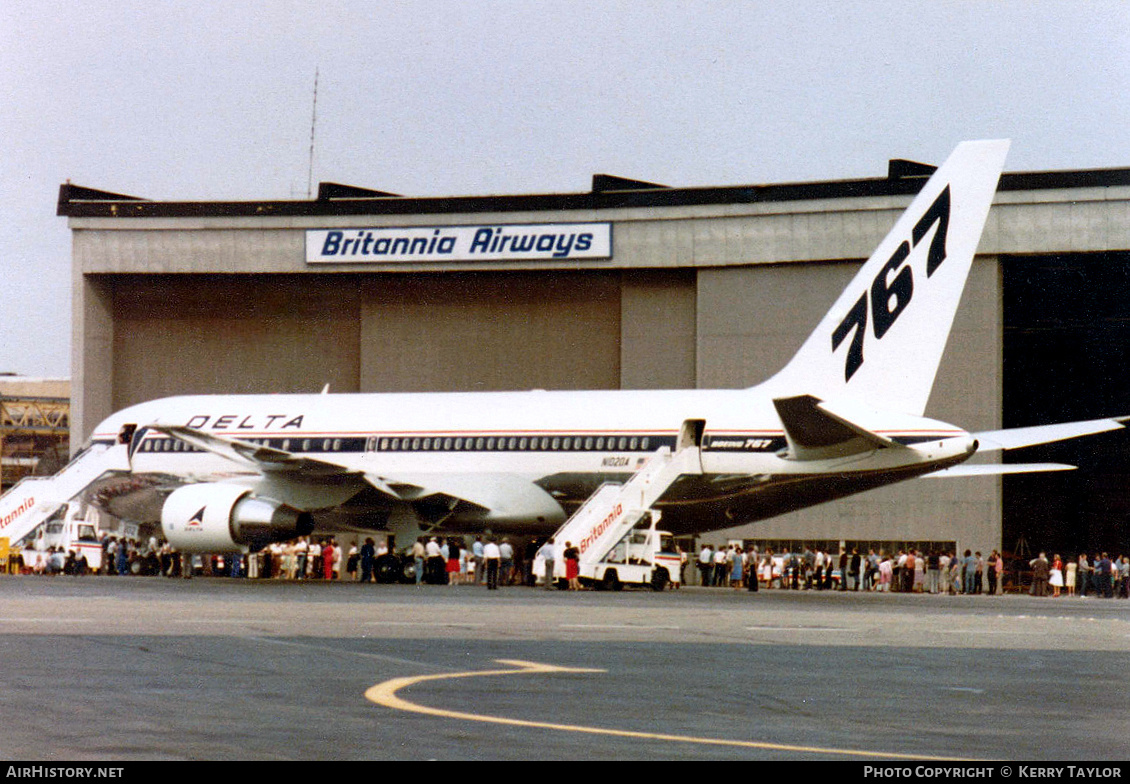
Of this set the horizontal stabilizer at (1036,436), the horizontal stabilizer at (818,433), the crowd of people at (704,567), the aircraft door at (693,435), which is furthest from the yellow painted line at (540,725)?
the crowd of people at (704,567)

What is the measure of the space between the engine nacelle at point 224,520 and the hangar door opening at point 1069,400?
1103 inches

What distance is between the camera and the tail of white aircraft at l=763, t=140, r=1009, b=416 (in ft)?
105

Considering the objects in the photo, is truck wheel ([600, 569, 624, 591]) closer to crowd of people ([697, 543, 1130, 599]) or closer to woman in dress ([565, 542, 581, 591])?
woman in dress ([565, 542, 581, 591])

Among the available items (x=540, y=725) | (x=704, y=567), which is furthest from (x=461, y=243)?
(x=540, y=725)

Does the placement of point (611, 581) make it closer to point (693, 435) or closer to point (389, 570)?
point (693, 435)

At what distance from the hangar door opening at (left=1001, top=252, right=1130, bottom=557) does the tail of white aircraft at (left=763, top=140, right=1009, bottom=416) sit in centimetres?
2011

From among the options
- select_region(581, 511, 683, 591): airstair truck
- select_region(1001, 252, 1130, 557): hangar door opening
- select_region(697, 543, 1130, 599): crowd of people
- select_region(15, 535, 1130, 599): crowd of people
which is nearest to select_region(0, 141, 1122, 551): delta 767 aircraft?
select_region(581, 511, 683, 591): airstair truck

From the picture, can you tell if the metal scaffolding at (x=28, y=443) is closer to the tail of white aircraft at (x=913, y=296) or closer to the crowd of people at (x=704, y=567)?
the crowd of people at (x=704, y=567)

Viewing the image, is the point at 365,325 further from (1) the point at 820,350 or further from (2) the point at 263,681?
(2) the point at 263,681

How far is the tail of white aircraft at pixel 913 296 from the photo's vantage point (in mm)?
31875

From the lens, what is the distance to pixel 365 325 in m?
57.0

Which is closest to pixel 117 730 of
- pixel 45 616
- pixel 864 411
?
pixel 45 616

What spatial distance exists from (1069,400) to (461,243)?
79.3 feet

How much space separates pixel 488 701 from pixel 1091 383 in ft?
169
